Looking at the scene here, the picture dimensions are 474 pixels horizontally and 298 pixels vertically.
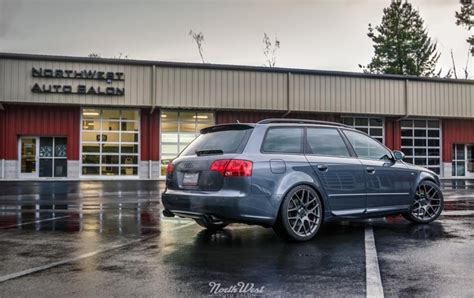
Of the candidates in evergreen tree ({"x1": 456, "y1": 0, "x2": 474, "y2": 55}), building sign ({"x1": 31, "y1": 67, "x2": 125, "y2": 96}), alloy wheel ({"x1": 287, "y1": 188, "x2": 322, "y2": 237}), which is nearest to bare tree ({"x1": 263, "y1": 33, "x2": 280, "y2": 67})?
evergreen tree ({"x1": 456, "y1": 0, "x2": 474, "y2": 55})

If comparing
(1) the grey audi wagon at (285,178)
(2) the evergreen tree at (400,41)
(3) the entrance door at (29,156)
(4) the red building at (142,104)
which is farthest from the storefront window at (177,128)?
(2) the evergreen tree at (400,41)

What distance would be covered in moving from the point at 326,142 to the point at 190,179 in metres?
2.08

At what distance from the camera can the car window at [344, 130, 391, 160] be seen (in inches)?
300

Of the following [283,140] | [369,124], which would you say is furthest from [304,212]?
[369,124]

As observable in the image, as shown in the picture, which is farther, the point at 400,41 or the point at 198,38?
the point at 400,41

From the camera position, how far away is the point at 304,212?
6.62m

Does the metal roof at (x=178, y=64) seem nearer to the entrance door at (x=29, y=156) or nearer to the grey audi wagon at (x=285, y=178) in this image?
Answer: the entrance door at (x=29, y=156)

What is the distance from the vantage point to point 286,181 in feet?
21.0

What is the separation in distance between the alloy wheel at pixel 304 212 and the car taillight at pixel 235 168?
0.77 meters

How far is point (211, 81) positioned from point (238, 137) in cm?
1868

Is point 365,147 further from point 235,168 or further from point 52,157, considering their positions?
point 52,157

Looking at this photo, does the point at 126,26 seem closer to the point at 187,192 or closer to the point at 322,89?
the point at 322,89

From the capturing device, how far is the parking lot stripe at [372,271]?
13.7 feet

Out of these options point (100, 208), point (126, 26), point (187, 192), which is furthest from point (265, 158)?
point (126, 26)
